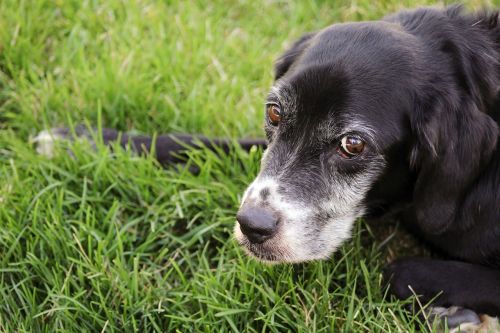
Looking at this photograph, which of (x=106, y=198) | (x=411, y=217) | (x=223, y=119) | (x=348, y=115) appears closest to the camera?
(x=348, y=115)

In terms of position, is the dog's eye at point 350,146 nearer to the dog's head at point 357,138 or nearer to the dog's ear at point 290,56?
the dog's head at point 357,138

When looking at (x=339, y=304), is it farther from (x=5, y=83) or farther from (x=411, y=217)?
(x=5, y=83)

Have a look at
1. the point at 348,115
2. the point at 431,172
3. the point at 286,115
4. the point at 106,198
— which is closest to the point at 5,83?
the point at 106,198

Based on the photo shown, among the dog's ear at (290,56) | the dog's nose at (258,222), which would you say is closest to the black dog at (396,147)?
the dog's nose at (258,222)

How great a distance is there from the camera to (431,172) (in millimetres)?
2809

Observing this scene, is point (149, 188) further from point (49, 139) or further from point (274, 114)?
point (274, 114)

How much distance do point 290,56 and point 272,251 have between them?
3.33ft

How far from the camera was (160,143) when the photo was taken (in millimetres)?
3920

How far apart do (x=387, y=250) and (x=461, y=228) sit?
0.54 m

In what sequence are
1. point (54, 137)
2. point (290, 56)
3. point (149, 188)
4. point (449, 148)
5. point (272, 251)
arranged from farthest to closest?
point (54, 137)
point (149, 188)
point (290, 56)
point (272, 251)
point (449, 148)

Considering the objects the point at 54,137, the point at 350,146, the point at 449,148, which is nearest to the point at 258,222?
the point at 350,146

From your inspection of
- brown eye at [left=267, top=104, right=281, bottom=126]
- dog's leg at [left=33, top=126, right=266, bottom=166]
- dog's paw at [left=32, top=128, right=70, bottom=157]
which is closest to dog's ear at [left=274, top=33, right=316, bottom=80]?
brown eye at [left=267, top=104, right=281, bottom=126]

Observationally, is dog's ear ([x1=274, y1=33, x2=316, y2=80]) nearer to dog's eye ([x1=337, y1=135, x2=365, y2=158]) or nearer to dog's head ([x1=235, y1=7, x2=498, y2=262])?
dog's head ([x1=235, y1=7, x2=498, y2=262])

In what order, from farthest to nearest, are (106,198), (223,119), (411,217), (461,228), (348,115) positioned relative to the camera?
(223,119), (106,198), (411,217), (461,228), (348,115)
